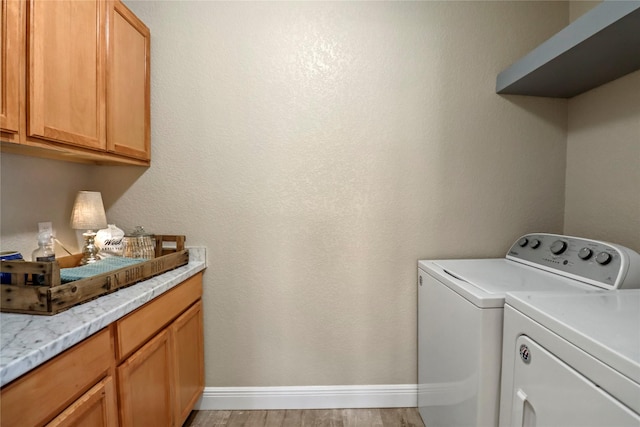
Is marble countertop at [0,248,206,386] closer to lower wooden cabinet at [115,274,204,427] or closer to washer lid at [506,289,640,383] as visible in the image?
lower wooden cabinet at [115,274,204,427]

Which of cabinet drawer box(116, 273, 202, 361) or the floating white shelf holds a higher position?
the floating white shelf

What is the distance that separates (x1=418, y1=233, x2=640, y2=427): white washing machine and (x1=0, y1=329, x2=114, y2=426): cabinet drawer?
1.24 metres

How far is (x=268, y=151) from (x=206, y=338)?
1.12 m

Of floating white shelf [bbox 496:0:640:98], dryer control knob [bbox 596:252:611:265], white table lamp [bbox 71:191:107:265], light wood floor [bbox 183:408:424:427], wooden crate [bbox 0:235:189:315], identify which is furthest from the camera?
light wood floor [bbox 183:408:424:427]

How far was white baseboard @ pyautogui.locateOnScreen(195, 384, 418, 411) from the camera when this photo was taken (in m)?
1.79

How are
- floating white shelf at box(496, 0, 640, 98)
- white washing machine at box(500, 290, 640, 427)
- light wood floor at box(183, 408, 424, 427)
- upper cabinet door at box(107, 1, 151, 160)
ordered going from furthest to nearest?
light wood floor at box(183, 408, 424, 427)
upper cabinet door at box(107, 1, 151, 160)
floating white shelf at box(496, 0, 640, 98)
white washing machine at box(500, 290, 640, 427)

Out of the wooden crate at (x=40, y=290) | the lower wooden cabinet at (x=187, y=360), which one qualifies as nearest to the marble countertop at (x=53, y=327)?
the wooden crate at (x=40, y=290)

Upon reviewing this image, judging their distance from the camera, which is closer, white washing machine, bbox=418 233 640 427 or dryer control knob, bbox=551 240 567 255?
white washing machine, bbox=418 233 640 427

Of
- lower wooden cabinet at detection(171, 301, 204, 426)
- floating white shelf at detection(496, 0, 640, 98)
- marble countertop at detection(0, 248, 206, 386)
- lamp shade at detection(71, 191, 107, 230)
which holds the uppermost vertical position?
floating white shelf at detection(496, 0, 640, 98)

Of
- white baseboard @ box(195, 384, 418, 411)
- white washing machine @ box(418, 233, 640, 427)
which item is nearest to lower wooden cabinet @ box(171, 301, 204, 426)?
white baseboard @ box(195, 384, 418, 411)

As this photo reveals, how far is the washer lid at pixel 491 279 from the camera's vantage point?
1.12 m

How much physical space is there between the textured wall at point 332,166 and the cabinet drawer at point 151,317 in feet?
0.75

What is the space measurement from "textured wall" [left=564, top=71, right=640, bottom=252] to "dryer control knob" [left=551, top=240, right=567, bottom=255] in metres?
0.30

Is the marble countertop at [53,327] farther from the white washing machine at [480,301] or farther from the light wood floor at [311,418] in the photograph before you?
the white washing machine at [480,301]
